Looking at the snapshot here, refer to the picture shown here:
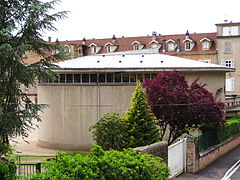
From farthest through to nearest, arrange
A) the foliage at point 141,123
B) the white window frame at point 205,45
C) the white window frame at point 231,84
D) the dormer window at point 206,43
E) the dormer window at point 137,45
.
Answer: the dormer window at point 137,45 < the white window frame at point 205,45 < the dormer window at point 206,43 < the white window frame at point 231,84 < the foliage at point 141,123

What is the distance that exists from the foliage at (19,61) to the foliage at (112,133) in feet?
23.3

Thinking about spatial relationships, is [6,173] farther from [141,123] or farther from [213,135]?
[213,135]

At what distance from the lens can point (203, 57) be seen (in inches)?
2256

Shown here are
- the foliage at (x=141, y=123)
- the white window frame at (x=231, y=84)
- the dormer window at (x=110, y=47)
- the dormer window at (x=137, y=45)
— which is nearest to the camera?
the foliage at (x=141, y=123)

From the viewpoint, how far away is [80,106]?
87.4ft

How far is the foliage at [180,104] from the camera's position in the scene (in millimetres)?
20203

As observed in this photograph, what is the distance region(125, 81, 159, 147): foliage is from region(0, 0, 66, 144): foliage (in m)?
6.61

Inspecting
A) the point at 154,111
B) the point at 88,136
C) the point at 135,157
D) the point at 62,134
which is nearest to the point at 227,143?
the point at 154,111

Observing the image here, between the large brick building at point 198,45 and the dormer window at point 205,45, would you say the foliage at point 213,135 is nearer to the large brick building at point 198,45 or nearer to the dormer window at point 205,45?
the large brick building at point 198,45

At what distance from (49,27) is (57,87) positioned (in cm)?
1283

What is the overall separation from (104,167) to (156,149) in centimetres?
468

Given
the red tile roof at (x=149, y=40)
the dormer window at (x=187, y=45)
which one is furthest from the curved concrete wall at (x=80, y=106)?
the dormer window at (x=187, y=45)

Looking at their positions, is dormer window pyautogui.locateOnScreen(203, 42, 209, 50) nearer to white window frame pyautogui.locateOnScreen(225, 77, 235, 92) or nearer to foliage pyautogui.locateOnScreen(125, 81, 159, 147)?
white window frame pyautogui.locateOnScreen(225, 77, 235, 92)

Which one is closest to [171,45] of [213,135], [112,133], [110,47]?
Result: [110,47]
